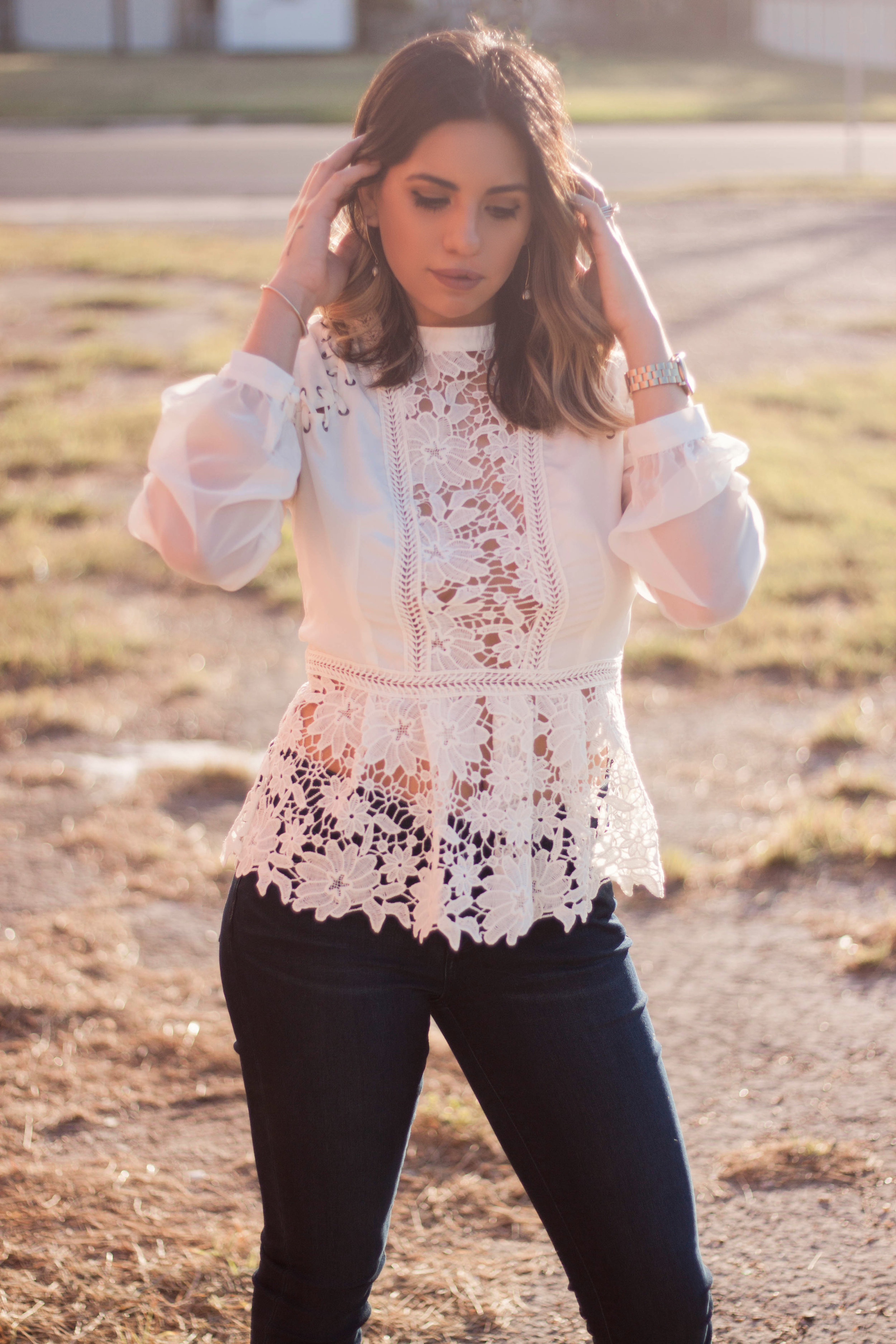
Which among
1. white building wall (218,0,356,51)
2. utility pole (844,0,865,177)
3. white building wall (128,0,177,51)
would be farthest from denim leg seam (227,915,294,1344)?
white building wall (128,0,177,51)

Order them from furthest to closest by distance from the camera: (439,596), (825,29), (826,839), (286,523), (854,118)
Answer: (825,29) < (854,118) < (286,523) < (826,839) < (439,596)

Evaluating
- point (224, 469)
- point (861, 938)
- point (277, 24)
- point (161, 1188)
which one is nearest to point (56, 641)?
point (161, 1188)

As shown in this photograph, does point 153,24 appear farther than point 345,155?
Yes

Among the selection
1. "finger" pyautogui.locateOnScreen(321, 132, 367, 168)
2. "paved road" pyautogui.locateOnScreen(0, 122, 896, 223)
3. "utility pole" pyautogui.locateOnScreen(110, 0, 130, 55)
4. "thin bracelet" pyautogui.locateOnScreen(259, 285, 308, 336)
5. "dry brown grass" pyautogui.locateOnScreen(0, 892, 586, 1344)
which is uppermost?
"utility pole" pyautogui.locateOnScreen(110, 0, 130, 55)

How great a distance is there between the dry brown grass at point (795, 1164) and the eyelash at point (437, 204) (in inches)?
68.2

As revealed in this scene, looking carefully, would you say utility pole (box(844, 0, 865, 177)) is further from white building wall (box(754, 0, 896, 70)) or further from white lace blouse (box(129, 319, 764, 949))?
white building wall (box(754, 0, 896, 70))

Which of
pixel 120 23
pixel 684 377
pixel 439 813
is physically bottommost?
pixel 439 813

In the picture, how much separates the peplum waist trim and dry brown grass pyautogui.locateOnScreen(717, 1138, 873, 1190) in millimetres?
1204

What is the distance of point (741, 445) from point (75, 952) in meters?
2.10

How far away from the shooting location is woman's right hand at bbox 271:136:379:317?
6.18ft

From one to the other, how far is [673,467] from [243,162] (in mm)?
14485

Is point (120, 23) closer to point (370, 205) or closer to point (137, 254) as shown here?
point (137, 254)

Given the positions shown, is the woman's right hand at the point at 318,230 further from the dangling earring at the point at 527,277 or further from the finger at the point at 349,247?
the dangling earring at the point at 527,277

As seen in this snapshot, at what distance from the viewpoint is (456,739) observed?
179cm
